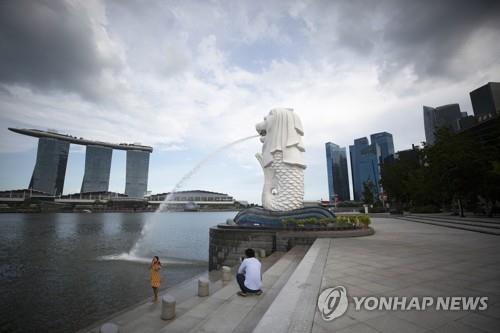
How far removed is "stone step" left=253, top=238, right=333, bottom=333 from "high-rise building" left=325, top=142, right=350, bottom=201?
622ft

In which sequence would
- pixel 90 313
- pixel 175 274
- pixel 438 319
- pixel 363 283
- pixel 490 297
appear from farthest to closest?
pixel 175 274, pixel 90 313, pixel 363 283, pixel 490 297, pixel 438 319

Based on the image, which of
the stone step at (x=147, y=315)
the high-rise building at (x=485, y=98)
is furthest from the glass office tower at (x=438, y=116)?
the stone step at (x=147, y=315)

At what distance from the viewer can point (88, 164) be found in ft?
536

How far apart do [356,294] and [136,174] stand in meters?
184

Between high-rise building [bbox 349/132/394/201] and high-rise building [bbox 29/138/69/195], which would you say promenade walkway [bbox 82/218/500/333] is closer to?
high-rise building [bbox 349/132/394/201]

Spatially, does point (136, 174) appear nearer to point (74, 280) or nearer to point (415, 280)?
point (74, 280)

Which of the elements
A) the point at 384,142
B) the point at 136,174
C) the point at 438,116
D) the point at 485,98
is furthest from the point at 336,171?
the point at 136,174

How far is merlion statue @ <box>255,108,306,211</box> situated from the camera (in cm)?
2095

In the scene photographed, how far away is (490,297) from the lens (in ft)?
15.5

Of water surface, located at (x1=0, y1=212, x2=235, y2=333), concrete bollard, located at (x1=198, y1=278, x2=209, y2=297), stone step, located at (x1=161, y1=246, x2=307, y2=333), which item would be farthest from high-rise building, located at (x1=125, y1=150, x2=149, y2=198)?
stone step, located at (x1=161, y1=246, x2=307, y2=333)

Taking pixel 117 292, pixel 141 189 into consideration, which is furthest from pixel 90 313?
pixel 141 189

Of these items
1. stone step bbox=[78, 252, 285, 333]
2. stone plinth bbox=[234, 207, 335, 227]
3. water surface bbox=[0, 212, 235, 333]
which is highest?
stone plinth bbox=[234, 207, 335, 227]

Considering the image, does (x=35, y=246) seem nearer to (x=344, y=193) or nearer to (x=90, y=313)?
(x=90, y=313)

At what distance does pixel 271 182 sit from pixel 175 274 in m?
11.2
